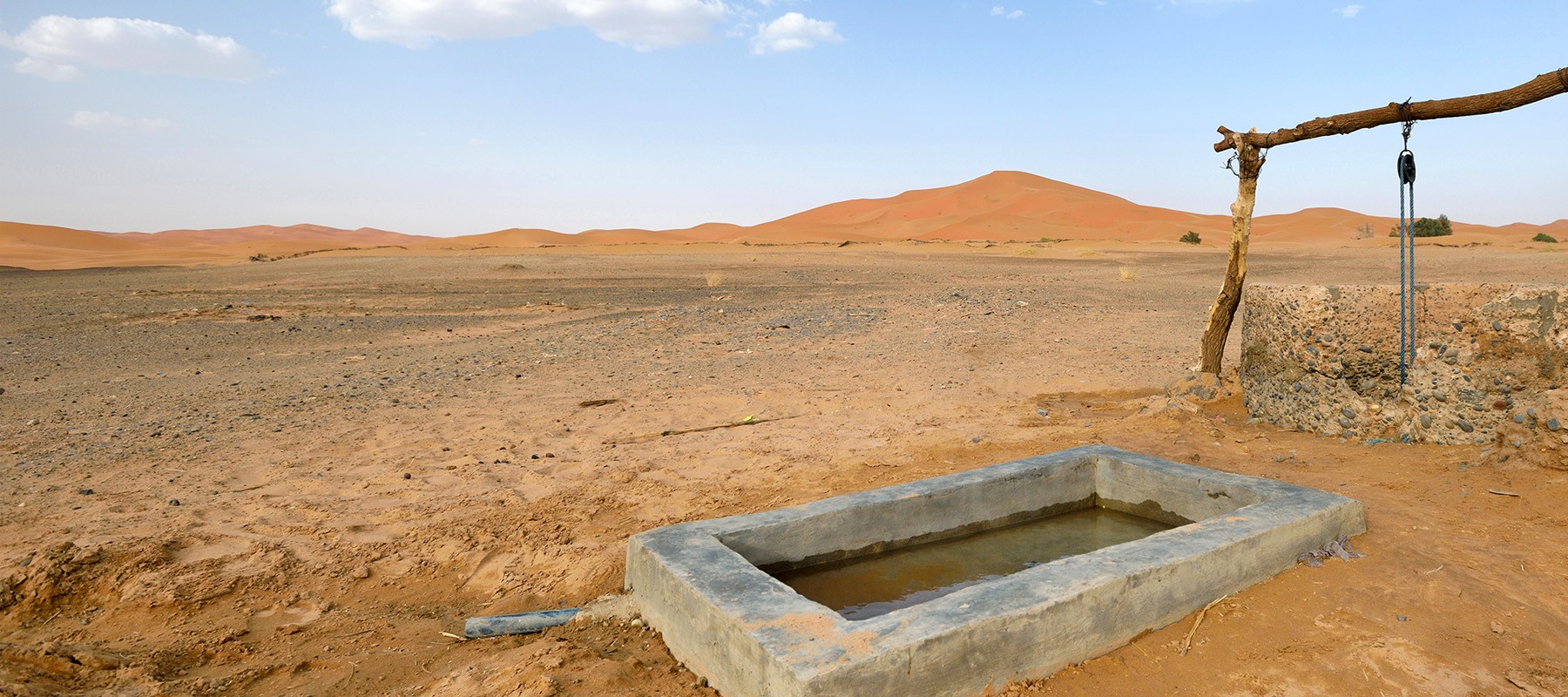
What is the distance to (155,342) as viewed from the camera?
999cm

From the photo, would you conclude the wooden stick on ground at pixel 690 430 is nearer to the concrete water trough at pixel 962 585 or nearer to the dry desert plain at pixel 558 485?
the dry desert plain at pixel 558 485

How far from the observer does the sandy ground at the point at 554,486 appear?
9.61 feet

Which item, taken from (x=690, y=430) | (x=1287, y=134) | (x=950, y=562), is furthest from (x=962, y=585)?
(x=1287, y=134)

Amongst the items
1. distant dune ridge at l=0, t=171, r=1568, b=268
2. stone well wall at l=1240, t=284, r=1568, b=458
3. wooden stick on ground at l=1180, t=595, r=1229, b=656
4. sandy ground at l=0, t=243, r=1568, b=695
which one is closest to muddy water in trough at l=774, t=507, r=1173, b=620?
wooden stick on ground at l=1180, t=595, r=1229, b=656

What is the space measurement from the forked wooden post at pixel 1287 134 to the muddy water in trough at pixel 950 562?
8.88ft

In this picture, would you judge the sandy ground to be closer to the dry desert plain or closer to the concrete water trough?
the dry desert plain

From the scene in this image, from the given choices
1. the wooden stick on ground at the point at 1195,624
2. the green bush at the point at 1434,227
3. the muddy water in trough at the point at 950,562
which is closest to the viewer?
the wooden stick on ground at the point at 1195,624

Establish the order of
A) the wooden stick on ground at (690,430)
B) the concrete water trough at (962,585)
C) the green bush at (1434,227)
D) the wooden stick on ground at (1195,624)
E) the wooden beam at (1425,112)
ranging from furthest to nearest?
the green bush at (1434,227) → the wooden stick on ground at (690,430) → the wooden beam at (1425,112) → the wooden stick on ground at (1195,624) → the concrete water trough at (962,585)

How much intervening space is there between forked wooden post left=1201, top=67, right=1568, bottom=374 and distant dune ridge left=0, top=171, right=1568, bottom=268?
99.3 ft

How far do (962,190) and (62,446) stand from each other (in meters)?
76.5

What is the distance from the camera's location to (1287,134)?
5.91 metres

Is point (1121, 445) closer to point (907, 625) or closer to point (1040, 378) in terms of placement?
point (1040, 378)

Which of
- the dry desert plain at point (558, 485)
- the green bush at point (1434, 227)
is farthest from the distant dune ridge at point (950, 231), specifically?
the dry desert plain at point (558, 485)

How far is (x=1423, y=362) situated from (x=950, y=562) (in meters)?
2.90
